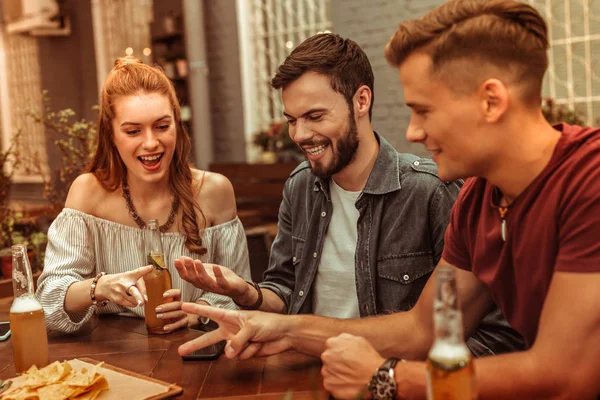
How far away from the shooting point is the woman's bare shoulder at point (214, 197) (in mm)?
2344

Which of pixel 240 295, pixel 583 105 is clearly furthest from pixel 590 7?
pixel 240 295

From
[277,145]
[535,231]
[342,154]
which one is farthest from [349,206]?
[277,145]

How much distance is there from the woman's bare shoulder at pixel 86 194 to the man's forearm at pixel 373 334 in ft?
3.10

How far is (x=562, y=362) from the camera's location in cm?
116

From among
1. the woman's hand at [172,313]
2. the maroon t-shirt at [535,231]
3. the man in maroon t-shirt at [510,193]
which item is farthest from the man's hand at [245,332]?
the maroon t-shirt at [535,231]

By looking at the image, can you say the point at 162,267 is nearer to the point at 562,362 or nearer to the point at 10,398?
the point at 10,398

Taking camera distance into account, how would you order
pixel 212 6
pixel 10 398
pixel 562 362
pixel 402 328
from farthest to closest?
pixel 212 6, pixel 402 328, pixel 10 398, pixel 562 362

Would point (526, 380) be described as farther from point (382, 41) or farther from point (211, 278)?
point (382, 41)

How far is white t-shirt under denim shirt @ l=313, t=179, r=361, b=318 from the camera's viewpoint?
210cm

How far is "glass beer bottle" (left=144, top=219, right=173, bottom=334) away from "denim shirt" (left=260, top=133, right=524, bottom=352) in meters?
0.43

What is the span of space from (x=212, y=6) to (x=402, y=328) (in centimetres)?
635

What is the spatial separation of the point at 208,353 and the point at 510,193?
734 mm

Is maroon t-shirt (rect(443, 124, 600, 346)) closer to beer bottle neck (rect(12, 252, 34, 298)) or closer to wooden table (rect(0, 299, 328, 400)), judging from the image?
wooden table (rect(0, 299, 328, 400))

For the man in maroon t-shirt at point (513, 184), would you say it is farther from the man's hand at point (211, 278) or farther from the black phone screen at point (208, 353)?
the man's hand at point (211, 278)
